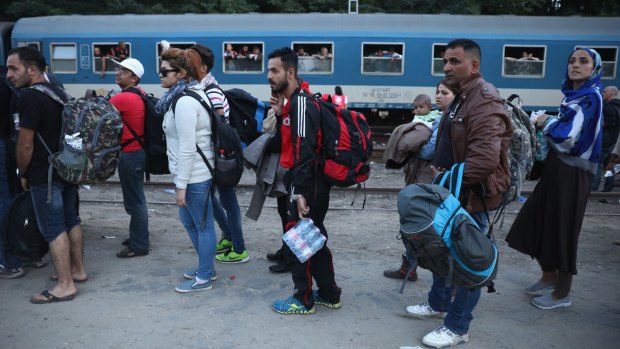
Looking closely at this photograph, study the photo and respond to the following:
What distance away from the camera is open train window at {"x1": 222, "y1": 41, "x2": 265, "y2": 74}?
1581 cm

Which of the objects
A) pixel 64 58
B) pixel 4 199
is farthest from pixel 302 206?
pixel 64 58

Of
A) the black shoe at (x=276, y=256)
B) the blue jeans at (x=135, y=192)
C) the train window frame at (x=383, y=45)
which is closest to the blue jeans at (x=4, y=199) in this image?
the blue jeans at (x=135, y=192)

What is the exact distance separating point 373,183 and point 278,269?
517 centimetres

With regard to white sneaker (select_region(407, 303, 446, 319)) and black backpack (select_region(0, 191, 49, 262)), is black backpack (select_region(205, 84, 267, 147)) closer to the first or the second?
black backpack (select_region(0, 191, 49, 262))

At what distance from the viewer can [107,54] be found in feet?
54.7

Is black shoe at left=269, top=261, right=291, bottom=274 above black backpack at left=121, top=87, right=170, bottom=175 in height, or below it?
below

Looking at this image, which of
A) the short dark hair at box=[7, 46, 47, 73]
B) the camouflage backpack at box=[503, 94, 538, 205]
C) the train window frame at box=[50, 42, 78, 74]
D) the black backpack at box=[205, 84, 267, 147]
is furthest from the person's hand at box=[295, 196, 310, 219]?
the train window frame at box=[50, 42, 78, 74]

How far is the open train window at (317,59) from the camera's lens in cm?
1573

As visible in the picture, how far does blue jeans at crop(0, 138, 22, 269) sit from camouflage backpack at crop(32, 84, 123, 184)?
805 mm

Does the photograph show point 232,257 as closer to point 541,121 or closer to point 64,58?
point 541,121

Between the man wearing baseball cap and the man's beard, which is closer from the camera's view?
the man's beard

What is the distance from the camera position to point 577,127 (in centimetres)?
414

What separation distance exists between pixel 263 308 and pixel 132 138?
202 centimetres

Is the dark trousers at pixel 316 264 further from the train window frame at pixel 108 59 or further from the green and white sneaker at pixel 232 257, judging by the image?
the train window frame at pixel 108 59
